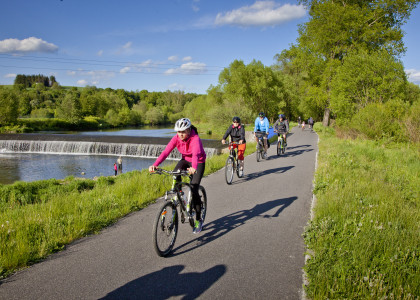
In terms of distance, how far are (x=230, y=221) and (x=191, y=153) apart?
5.42ft

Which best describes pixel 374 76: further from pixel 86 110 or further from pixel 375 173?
pixel 86 110

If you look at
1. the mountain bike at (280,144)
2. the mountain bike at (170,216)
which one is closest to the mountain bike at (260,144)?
the mountain bike at (280,144)

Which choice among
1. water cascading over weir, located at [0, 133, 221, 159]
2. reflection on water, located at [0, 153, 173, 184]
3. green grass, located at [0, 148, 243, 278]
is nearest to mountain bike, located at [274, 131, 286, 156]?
green grass, located at [0, 148, 243, 278]

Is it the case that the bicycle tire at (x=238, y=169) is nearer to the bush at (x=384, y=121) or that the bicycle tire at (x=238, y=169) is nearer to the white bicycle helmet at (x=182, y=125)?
the white bicycle helmet at (x=182, y=125)

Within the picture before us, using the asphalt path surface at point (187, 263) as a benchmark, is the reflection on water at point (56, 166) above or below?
below

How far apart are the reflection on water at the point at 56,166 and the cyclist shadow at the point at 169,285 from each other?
746 inches

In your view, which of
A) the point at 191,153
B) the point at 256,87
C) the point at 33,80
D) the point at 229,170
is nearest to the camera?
the point at 191,153

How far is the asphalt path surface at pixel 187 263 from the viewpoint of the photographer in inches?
123

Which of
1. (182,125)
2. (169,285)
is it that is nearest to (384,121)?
(182,125)

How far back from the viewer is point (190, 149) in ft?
15.1

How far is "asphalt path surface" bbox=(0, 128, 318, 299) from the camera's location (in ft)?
10.3

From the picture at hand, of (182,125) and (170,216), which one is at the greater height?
(182,125)

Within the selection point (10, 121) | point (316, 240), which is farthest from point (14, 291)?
point (10, 121)

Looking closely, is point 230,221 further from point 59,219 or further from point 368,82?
point 368,82
